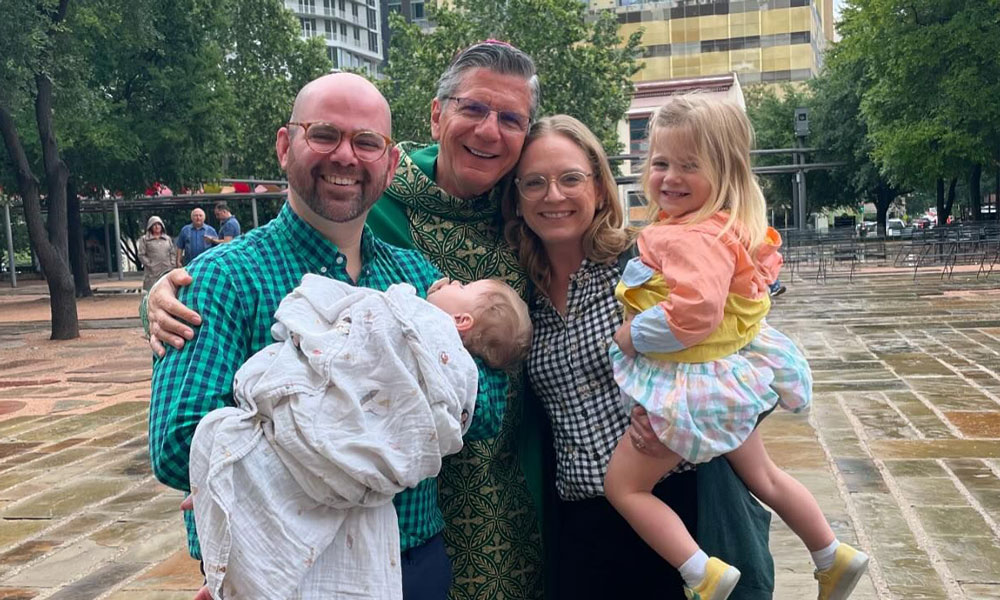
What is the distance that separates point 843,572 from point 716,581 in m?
0.50

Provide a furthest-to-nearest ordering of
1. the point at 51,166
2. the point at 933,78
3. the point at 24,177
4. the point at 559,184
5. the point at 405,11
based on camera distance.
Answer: the point at 405,11
the point at 933,78
the point at 51,166
the point at 24,177
the point at 559,184

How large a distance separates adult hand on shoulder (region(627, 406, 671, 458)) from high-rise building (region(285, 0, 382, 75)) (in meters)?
72.8

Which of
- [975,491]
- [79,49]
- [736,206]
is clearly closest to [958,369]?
[975,491]

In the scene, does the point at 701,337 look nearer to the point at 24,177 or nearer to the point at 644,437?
the point at 644,437

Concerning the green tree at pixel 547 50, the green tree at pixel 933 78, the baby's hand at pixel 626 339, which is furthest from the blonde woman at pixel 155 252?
the green tree at pixel 933 78

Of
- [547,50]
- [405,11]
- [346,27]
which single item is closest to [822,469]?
[547,50]

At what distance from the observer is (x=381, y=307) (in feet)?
4.90

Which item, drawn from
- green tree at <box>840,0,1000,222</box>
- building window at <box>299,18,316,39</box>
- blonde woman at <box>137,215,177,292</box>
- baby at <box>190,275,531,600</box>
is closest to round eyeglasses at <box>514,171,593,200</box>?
baby at <box>190,275,531,600</box>

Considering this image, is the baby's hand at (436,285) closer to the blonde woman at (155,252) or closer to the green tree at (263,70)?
the blonde woman at (155,252)

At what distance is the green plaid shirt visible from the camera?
4.91 ft

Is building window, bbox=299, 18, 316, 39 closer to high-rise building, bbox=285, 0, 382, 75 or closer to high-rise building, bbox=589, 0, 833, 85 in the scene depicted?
high-rise building, bbox=285, 0, 382, 75

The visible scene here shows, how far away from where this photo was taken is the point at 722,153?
220cm

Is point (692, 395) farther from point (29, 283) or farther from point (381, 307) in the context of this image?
point (29, 283)

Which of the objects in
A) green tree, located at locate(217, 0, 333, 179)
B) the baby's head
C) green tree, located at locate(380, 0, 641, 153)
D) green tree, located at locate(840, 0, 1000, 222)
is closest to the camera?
the baby's head
